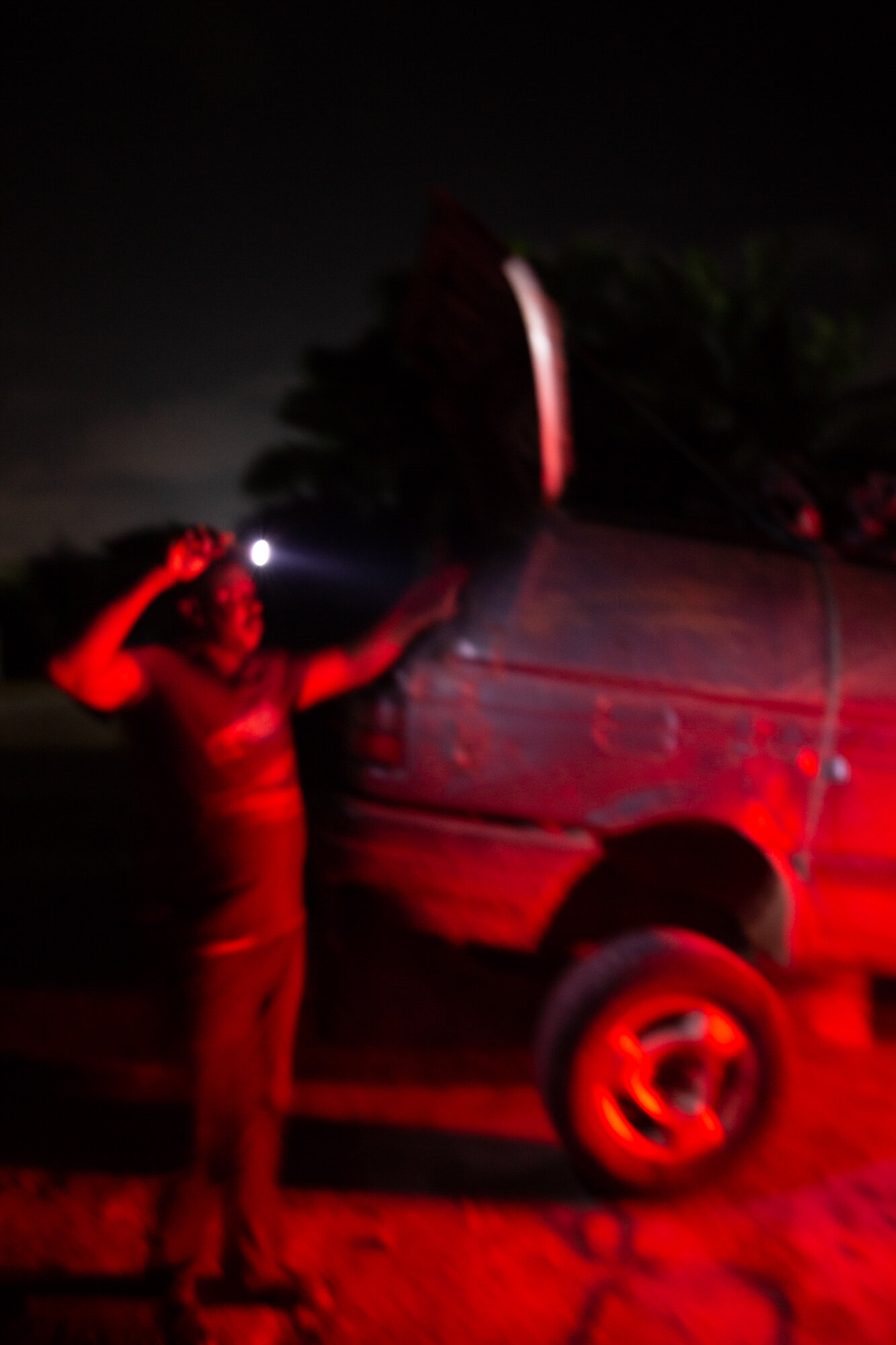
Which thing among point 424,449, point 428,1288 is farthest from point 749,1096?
point 424,449

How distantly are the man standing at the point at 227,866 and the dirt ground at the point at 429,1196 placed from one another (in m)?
0.16

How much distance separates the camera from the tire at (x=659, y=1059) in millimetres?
3031

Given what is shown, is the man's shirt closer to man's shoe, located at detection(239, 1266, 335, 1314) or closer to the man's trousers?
the man's trousers

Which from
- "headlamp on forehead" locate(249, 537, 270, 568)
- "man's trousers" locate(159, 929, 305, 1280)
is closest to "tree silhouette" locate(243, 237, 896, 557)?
"headlamp on forehead" locate(249, 537, 270, 568)

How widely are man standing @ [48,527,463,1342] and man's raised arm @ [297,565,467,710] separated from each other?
0.08 meters

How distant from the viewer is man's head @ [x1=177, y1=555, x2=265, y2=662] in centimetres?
254

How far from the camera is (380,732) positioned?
3.23 meters

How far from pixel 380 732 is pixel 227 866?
0.87m

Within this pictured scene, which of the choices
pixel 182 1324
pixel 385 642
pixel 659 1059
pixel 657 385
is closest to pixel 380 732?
pixel 385 642

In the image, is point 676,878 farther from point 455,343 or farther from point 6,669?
point 6,669

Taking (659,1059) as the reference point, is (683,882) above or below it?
above

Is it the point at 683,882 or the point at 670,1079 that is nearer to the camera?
the point at 670,1079

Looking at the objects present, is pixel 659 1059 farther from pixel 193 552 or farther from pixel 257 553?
pixel 257 553

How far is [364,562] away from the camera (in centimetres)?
966
